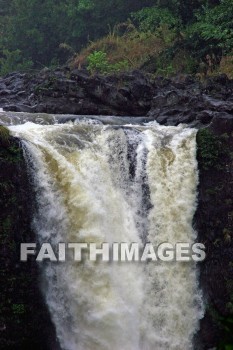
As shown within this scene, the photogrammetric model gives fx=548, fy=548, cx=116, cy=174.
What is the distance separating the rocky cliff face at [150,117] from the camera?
29.8 ft

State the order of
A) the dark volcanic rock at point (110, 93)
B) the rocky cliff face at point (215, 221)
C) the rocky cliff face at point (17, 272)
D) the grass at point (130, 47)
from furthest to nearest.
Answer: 1. the grass at point (130, 47)
2. the dark volcanic rock at point (110, 93)
3. the rocky cliff face at point (215, 221)
4. the rocky cliff face at point (17, 272)

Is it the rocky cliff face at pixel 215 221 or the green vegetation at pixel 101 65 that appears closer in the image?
the rocky cliff face at pixel 215 221

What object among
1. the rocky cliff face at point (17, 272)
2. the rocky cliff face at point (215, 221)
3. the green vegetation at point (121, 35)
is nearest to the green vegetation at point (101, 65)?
the green vegetation at point (121, 35)

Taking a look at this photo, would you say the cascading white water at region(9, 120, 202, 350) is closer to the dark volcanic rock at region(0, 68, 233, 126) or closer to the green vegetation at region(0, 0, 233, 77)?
the dark volcanic rock at region(0, 68, 233, 126)

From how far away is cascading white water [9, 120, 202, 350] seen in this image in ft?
30.0

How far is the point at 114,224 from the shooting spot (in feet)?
31.5

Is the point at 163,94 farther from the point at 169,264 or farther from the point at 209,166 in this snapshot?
the point at 169,264

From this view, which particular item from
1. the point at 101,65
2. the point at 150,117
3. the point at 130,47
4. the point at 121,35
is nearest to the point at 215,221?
the point at 150,117

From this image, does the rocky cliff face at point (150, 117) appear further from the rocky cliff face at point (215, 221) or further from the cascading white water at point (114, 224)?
the cascading white water at point (114, 224)

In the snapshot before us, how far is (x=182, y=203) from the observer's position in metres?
10.3

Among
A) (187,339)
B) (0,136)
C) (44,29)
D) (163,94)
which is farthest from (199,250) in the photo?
(44,29)

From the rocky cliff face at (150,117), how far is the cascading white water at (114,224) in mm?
253

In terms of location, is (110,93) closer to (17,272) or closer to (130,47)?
(17,272)

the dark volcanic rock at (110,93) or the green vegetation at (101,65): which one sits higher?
the dark volcanic rock at (110,93)
